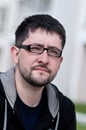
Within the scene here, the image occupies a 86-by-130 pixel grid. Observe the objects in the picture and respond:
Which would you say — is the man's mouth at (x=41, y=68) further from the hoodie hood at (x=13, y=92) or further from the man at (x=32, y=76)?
the hoodie hood at (x=13, y=92)

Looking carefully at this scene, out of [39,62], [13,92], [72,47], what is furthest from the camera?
[72,47]

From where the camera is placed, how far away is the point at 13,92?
402 cm

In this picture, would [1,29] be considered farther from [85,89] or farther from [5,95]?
[5,95]

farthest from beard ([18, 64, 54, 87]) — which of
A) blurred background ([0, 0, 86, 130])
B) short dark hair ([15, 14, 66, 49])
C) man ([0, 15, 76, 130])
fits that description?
blurred background ([0, 0, 86, 130])

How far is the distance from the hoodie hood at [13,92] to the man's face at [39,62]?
0.12m

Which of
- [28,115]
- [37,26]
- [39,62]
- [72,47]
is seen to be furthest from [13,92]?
[72,47]

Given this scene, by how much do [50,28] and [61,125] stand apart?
0.72 meters

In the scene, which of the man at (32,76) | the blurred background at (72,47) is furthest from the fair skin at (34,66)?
the blurred background at (72,47)

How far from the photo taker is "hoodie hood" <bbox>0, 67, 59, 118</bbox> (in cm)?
400

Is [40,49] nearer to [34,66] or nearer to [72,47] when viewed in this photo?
[34,66]

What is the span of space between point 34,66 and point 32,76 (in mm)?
65

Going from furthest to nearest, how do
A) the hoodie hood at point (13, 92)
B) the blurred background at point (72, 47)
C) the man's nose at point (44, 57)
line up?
the blurred background at point (72, 47)
the hoodie hood at point (13, 92)
the man's nose at point (44, 57)

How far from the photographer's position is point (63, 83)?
32156mm

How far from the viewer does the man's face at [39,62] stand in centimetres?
391
